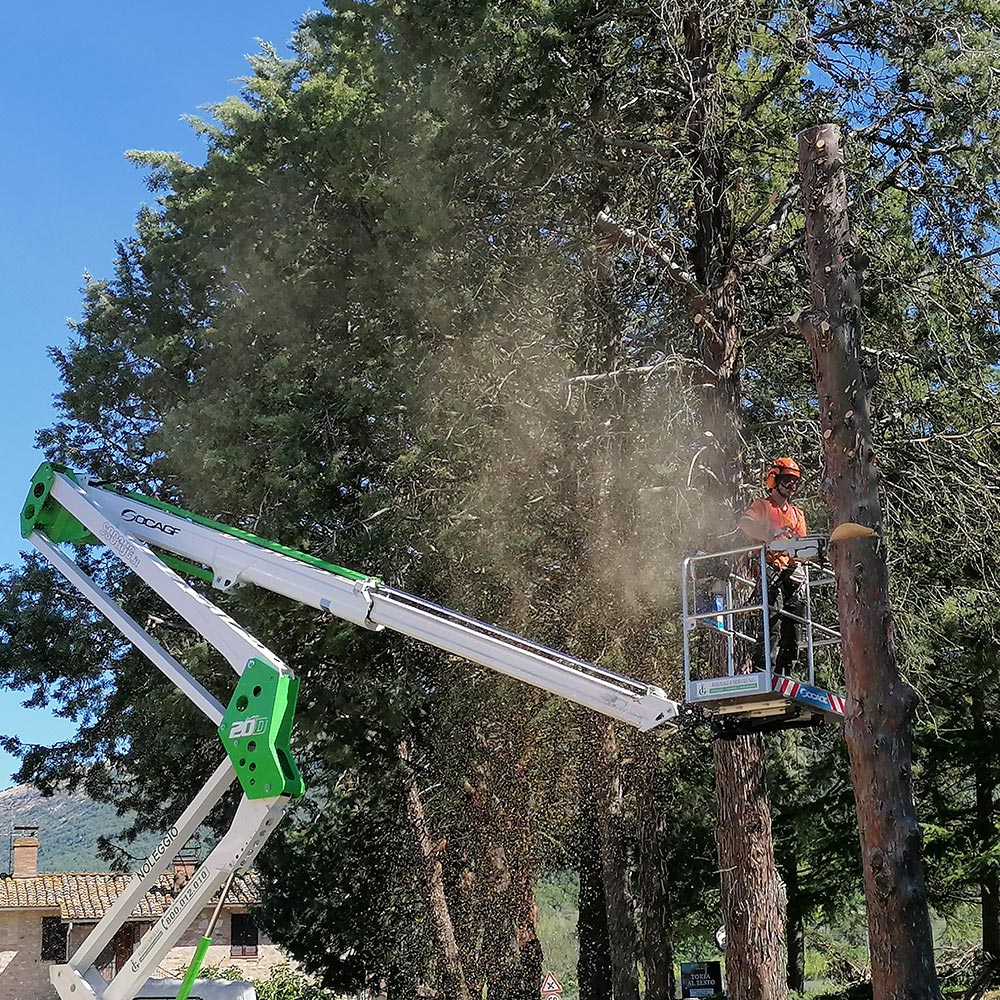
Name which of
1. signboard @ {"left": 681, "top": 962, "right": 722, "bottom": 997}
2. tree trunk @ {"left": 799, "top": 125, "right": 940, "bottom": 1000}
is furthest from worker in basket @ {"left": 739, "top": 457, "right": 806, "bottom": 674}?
signboard @ {"left": 681, "top": 962, "right": 722, "bottom": 997}

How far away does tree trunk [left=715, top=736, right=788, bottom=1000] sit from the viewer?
13156mm

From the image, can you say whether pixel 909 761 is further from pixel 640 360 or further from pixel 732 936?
pixel 640 360

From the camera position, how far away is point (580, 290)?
645 inches

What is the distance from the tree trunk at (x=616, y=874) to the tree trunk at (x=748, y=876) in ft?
20.4

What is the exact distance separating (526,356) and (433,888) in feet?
43.0

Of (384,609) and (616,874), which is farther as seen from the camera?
(616,874)

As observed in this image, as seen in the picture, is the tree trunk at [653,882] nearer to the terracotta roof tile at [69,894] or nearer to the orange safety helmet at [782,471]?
the orange safety helmet at [782,471]

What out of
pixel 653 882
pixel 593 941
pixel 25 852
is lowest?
pixel 593 941

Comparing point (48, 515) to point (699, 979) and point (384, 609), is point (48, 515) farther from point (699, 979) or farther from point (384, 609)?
point (699, 979)

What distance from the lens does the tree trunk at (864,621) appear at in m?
8.22

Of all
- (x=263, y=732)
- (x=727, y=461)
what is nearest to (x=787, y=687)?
(x=263, y=732)

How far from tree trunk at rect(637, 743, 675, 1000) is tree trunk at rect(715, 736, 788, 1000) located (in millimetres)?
6607

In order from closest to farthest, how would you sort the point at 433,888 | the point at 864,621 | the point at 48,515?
1. the point at 864,621
2. the point at 48,515
3. the point at 433,888

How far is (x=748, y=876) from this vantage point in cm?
1344
